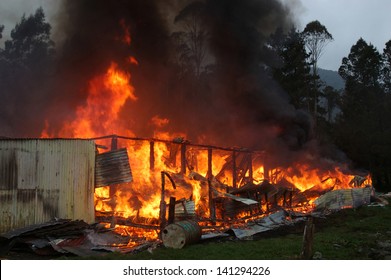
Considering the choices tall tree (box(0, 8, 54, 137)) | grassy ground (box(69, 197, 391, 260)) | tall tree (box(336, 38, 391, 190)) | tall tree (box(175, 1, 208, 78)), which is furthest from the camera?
tall tree (box(336, 38, 391, 190))

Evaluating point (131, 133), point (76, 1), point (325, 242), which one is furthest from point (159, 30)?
point (325, 242)

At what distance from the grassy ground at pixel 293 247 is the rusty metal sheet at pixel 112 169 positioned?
4588 millimetres

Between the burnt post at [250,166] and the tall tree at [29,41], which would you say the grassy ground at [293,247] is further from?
the tall tree at [29,41]

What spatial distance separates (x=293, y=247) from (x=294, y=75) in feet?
133

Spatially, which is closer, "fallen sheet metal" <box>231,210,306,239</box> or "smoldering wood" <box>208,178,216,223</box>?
"fallen sheet metal" <box>231,210,306,239</box>

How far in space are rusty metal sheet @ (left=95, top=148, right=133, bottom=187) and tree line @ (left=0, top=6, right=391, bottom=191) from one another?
2190cm

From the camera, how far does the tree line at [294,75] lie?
41.3m

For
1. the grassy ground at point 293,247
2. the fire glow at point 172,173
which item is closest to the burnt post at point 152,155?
the fire glow at point 172,173

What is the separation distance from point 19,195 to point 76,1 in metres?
21.2

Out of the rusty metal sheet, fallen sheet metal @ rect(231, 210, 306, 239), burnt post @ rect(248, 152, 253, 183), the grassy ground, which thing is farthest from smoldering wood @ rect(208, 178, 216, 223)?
burnt post @ rect(248, 152, 253, 183)

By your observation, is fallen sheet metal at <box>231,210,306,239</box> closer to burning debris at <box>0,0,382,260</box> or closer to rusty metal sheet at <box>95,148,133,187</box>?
burning debris at <box>0,0,382,260</box>

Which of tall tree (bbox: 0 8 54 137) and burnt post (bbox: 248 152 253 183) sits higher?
tall tree (bbox: 0 8 54 137)

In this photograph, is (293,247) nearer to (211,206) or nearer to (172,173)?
(211,206)

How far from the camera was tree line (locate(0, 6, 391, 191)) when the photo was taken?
4134cm
